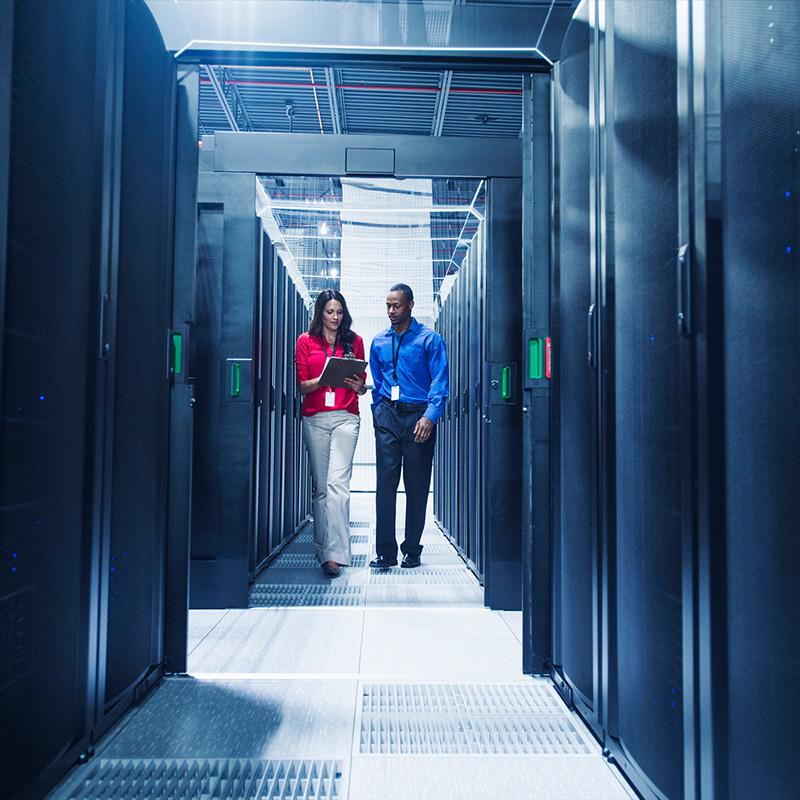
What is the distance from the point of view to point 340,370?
395cm

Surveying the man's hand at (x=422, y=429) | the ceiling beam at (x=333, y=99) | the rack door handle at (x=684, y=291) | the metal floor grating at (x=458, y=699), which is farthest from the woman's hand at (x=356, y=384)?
the ceiling beam at (x=333, y=99)

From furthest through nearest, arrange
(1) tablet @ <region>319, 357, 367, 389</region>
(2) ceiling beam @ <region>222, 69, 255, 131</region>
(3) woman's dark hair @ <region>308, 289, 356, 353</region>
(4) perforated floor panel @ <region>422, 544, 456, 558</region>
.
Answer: (2) ceiling beam @ <region>222, 69, 255, 131</region>
(4) perforated floor panel @ <region>422, 544, 456, 558</region>
(3) woman's dark hair @ <region>308, 289, 356, 353</region>
(1) tablet @ <region>319, 357, 367, 389</region>

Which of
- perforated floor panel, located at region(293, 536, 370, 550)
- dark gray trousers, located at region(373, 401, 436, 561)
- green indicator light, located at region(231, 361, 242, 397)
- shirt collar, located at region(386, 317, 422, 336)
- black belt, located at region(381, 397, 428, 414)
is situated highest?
shirt collar, located at region(386, 317, 422, 336)

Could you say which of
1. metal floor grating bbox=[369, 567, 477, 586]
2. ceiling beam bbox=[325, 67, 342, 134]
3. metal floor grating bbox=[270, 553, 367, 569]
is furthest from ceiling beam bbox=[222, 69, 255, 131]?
metal floor grating bbox=[369, 567, 477, 586]

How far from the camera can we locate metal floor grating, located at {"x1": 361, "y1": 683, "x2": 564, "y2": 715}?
2059mm

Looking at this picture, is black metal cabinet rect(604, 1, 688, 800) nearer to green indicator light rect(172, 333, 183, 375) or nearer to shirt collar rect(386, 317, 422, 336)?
green indicator light rect(172, 333, 183, 375)

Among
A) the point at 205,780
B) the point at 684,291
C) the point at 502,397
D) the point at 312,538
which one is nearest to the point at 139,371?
the point at 205,780

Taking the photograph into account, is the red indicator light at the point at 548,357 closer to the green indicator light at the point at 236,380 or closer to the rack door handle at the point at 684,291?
the rack door handle at the point at 684,291

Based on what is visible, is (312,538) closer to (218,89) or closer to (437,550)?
(437,550)

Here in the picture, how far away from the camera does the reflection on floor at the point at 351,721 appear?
63.2 inches

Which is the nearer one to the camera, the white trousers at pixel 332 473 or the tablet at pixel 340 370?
the tablet at pixel 340 370

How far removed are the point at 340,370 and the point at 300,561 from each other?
1407 mm

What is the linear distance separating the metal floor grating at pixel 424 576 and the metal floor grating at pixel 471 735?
1.93 meters

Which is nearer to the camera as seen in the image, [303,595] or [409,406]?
[303,595]
